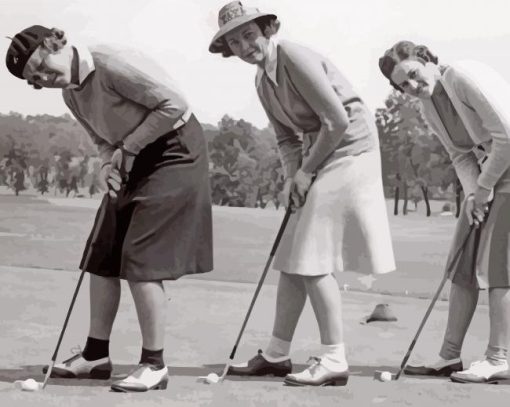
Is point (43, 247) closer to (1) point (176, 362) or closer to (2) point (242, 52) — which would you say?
(1) point (176, 362)

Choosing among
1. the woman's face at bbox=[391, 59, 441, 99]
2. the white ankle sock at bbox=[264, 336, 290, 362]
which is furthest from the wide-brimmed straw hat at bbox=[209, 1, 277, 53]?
the white ankle sock at bbox=[264, 336, 290, 362]

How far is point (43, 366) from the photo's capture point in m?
3.80

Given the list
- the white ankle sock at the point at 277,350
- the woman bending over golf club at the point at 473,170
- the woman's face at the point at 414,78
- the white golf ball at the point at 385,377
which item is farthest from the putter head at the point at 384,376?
the woman's face at the point at 414,78

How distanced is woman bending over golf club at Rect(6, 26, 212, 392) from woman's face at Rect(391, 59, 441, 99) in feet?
2.77

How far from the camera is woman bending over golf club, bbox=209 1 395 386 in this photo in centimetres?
356

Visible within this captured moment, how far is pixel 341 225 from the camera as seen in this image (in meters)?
3.68

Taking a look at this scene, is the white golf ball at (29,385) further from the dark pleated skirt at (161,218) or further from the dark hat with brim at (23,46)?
the dark hat with brim at (23,46)

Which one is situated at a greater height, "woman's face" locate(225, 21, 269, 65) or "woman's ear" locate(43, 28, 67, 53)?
"woman's face" locate(225, 21, 269, 65)

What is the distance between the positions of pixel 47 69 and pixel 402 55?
55.0 inches

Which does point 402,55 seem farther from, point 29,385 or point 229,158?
point 229,158

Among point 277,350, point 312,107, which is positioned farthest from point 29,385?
point 312,107

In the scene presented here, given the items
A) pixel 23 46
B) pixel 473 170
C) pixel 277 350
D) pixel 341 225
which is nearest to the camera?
pixel 23 46

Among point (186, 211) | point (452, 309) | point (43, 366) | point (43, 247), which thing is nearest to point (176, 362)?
point (43, 366)

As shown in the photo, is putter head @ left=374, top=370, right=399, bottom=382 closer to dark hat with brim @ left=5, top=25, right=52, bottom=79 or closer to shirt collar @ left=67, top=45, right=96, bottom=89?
shirt collar @ left=67, top=45, right=96, bottom=89
